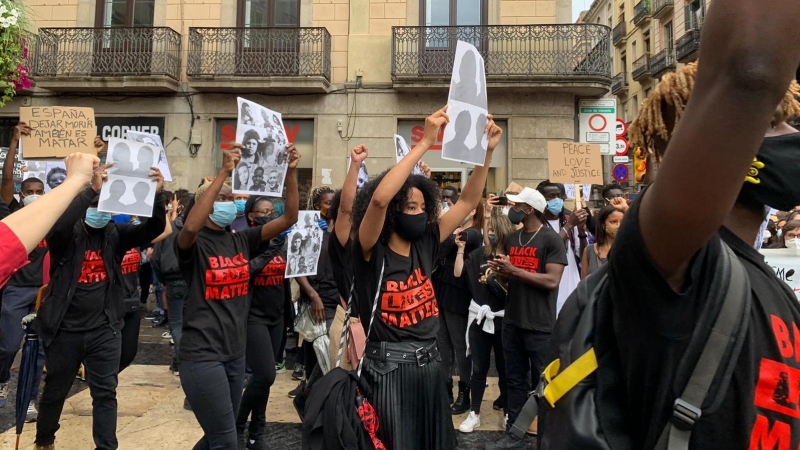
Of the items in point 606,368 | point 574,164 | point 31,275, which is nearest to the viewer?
point 606,368

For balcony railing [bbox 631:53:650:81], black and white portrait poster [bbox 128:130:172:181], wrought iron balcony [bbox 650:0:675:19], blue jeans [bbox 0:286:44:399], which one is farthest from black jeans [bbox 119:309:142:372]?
balcony railing [bbox 631:53:650:81]

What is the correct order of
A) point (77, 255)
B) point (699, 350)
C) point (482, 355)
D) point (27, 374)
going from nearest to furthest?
point (699, 350), point (77, 255), point (27, 374), point (482, 355)

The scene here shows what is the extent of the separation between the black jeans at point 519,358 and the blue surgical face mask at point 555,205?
1.97 meters

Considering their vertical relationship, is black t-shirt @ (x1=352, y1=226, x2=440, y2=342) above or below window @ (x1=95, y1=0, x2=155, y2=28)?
below

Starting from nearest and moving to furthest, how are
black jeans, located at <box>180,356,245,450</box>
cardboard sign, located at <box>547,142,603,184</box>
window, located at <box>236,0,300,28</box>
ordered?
1. black jeans, located at <box>180,356,245,450</box>
2. cardboard sign, located at <box>547,142,603,184</box>
3. window, located at <box>236,0,300,28</box>

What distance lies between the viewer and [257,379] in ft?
13.6

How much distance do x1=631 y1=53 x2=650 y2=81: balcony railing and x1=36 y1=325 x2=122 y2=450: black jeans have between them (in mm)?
38825

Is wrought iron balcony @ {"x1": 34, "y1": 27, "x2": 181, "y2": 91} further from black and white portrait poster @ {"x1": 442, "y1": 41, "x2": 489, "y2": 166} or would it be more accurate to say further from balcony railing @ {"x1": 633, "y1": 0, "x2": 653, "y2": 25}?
balcony railing @ {"x1": 633, "y1": 0, "x2": 653, "y2": 25}

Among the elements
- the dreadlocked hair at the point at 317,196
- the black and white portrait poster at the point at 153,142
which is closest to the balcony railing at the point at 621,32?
the dreadlocked hair at the point at 317,196

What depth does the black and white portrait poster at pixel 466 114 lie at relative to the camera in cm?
344

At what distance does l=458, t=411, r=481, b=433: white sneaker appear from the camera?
4.83 meters

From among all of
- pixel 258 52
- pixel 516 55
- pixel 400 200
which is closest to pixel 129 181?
pixel 400 200

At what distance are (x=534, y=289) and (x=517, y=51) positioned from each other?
1124cm

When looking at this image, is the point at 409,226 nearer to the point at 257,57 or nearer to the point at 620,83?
the point at 257,57
